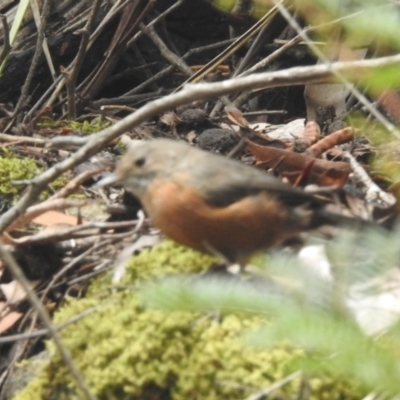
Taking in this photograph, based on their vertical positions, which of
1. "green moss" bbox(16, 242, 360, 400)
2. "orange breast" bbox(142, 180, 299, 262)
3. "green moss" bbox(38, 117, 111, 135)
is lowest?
"green moss" bbox(38, 117, 111, 135)

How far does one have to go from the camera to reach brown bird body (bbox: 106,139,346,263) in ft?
8.16

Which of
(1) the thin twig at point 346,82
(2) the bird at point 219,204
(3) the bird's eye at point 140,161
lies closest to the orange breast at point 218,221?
(2) the bird at point 219,204

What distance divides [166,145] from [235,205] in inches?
15.8

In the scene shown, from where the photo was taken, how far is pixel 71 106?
4926mm

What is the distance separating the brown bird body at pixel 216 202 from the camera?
8.16 feet

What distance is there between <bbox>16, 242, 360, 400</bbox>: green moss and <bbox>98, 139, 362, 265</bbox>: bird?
0.72 feet

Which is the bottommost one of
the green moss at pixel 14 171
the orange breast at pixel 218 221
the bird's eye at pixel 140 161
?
the green moss at pixel 14 171

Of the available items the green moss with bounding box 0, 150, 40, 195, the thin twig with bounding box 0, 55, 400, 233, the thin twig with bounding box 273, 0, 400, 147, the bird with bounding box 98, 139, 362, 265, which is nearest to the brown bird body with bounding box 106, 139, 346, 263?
the bird with bounding box 98, 139, 362, 265

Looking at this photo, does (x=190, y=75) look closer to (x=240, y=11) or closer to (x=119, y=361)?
(x=240, y=11)

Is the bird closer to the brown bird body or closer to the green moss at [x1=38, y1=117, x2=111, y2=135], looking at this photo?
the brown bird body

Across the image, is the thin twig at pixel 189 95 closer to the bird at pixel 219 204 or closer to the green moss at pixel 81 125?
the bird at pixel 219 204

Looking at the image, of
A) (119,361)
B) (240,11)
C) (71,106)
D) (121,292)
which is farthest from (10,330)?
(240,11)

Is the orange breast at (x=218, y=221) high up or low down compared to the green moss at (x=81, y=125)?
up

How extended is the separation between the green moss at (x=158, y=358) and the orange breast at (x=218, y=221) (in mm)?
203
